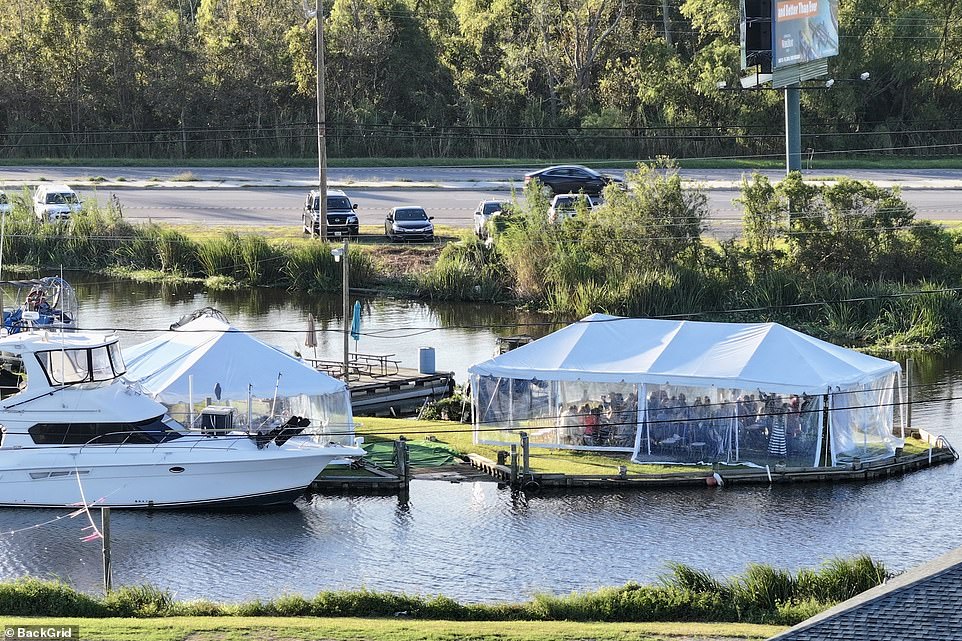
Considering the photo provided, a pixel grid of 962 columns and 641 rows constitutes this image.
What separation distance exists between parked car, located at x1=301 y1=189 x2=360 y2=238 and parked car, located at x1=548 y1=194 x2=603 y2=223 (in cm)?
903

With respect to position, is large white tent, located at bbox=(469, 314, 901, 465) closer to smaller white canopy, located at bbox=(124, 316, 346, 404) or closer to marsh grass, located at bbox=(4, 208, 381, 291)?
smaller white canopy, located at bbox=(124, 316, 346, 404)

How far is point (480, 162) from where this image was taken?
8150 cm

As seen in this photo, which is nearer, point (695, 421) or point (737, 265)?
point (695, 421)

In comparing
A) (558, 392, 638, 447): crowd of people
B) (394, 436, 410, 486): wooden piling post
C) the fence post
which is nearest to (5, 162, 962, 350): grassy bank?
(558, 392, 638, 447): crowd of people

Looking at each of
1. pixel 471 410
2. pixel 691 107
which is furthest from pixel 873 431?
pixel 691 107

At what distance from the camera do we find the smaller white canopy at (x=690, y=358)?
35531mm

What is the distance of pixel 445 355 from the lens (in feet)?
162

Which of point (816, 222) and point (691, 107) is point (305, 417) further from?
point (691, 107)

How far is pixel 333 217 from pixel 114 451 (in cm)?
2998

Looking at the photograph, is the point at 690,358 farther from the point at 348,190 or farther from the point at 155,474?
the point at 348,190

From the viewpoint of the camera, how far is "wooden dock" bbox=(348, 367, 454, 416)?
41.8m

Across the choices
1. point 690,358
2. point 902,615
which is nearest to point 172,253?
point 690,358

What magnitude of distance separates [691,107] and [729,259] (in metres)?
30.9

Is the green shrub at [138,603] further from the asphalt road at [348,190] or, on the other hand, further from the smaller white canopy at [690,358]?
the asphalt road at [348,190]
